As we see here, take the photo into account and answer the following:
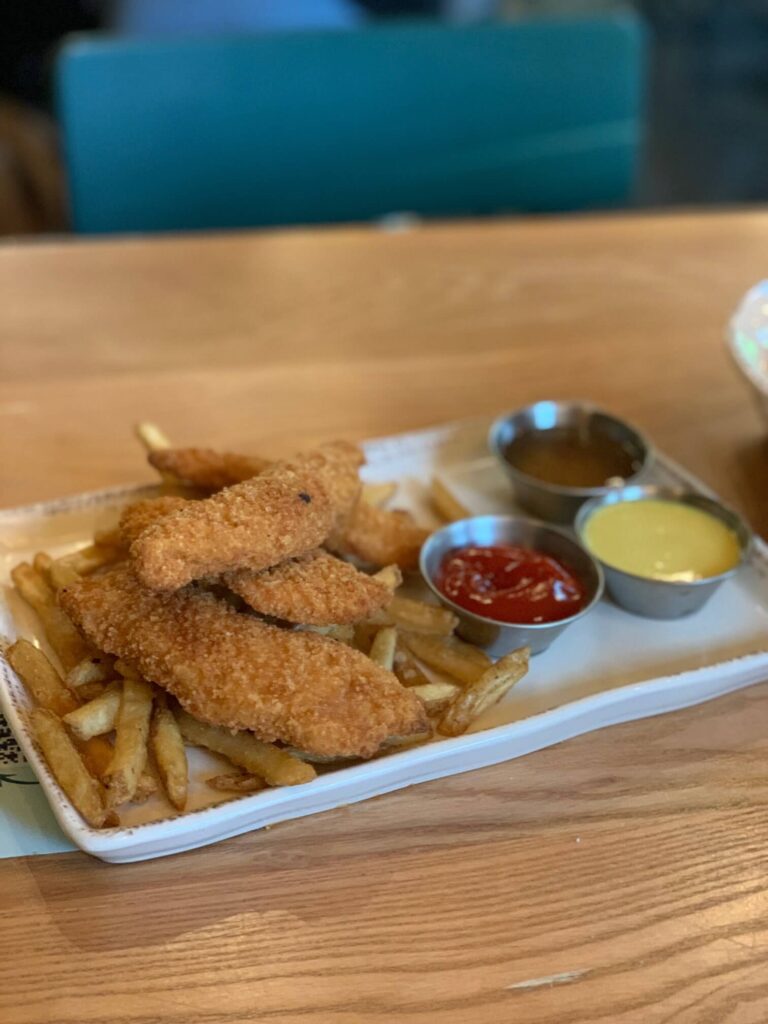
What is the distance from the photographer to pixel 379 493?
2037 millimetres

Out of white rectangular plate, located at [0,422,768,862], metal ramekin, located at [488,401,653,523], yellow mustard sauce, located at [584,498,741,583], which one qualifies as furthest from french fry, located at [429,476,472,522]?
yellow mustard sauce, located at [584,498,741,583]

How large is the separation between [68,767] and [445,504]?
95 cm

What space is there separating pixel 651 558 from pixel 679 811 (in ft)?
1.82

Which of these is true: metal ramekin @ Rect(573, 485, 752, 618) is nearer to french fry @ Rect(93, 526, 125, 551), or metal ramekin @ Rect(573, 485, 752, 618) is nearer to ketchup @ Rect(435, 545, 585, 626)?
ketchup @ Rect(435, 545, 585, 626)

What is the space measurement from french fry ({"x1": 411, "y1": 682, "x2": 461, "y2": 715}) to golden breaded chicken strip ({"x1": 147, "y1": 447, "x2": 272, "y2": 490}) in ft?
1.69

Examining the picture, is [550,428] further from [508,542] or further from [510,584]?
[510,584]

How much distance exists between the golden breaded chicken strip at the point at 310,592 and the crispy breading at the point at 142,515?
177 mm

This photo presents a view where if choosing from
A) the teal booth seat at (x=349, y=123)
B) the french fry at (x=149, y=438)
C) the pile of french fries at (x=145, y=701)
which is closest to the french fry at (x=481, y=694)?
the pile of french fries at (x=145, y=701)

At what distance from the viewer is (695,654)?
1787 millimetres

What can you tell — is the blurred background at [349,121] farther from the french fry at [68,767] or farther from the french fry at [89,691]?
the french fry at [68,767]

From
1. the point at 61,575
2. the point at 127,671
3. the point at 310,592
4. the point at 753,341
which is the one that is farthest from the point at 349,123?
the point at 127,671

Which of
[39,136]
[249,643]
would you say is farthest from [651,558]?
[39,136]

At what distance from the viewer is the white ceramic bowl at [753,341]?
7.45ft

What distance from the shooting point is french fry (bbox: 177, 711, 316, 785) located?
A: 1370 mm
